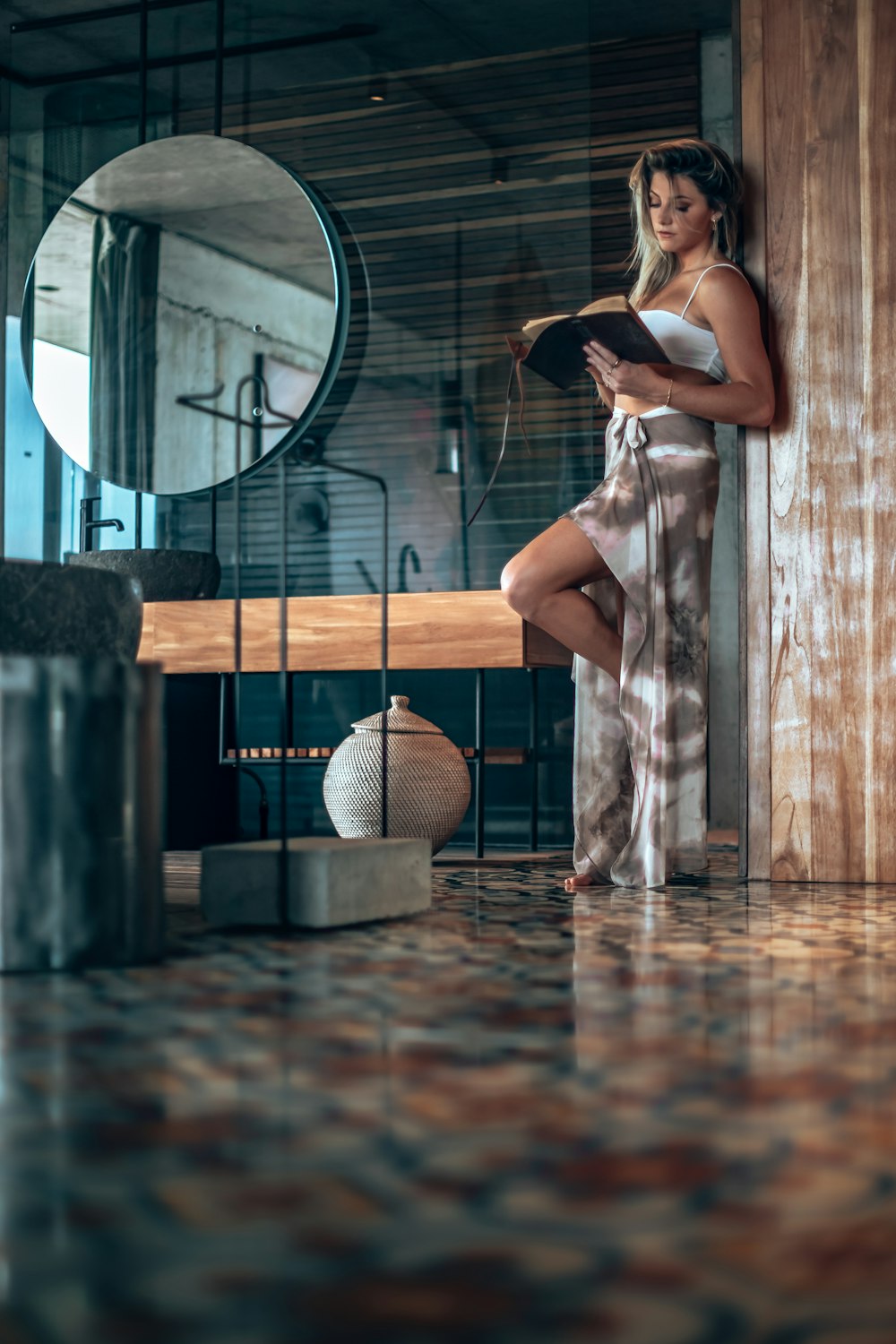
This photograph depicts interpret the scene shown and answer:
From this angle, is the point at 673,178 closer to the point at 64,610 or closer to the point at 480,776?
the point at 480,776

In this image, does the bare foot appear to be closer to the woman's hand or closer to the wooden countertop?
the wooden countertop

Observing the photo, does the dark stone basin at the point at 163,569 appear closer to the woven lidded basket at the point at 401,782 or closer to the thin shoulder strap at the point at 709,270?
the woven lidded basket at the point at 401,782

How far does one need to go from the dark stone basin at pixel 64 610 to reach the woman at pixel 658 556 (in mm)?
923

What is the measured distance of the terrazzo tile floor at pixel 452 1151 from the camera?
654 millimetres

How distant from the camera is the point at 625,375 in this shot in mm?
2656

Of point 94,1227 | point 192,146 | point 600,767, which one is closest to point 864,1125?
point 94,1227

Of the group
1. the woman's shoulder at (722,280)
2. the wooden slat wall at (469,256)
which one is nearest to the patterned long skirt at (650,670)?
the woman's shoulder at (722,280)

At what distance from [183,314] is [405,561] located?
1.04 meters

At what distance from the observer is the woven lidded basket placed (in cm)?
327

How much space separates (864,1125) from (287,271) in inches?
142

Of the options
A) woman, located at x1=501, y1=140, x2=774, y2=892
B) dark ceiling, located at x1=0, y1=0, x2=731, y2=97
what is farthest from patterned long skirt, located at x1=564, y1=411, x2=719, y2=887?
dark ceiling, located at x1=0, y1=0, x2=731, y2=97

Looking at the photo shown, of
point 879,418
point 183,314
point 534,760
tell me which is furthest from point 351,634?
point 183,314

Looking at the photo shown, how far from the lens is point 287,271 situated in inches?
164

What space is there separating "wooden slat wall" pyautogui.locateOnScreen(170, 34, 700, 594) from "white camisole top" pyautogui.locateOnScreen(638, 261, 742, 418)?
3.65 ft
